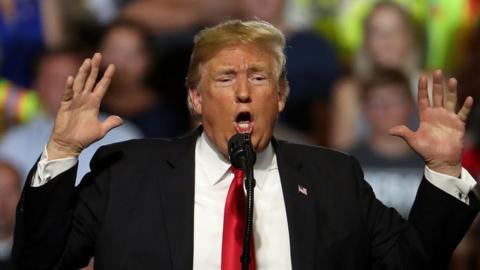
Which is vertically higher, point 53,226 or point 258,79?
point 258,79

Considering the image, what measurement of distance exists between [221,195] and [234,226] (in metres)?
0.13

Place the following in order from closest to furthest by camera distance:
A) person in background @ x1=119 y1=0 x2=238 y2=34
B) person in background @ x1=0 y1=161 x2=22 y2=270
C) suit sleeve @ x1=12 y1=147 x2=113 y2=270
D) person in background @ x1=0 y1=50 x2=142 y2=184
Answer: suit sleeve @ x1=12 y1=147 x2=113 y2=270, person in background @ x1=0 y1=161 x2=22 y2=270, person in background @ x1=0 y1=50 x2=142 y2=184, person in background @ x1=119 y1=0 x2=238 y2=34

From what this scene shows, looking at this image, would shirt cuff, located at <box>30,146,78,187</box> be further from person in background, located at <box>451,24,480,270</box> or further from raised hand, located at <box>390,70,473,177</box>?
person in background, located at <box>451,24,480,270</box>

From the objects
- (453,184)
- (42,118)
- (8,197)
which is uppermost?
(453,184)

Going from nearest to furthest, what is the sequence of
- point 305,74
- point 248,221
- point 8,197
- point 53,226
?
point 248,221
point 53,226
point 8,197
point 305,74

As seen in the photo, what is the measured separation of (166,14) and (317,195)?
10.6 feet

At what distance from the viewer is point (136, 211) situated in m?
3.07

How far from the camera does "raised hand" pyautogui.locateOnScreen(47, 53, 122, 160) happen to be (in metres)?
3.00

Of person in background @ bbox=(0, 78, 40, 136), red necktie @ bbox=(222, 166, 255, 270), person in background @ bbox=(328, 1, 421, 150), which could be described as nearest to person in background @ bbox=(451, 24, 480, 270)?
person in background @ bbox=(328, 1, 421, 150)

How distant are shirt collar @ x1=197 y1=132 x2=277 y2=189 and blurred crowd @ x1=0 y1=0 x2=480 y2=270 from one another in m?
2.63

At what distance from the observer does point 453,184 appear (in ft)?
10.1

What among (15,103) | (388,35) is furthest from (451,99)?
(15,103)

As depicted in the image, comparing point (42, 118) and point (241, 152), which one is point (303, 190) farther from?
point (42, 118)

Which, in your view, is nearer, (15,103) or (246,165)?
(246,165)
